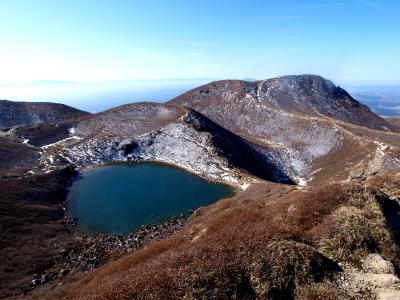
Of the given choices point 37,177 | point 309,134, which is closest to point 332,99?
point 309,134

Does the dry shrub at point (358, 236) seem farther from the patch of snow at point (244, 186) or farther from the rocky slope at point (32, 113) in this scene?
the rocky slope at point (32, 113)

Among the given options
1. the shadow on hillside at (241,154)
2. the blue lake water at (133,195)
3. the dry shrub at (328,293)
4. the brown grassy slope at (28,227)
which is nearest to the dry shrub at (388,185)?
the dry shrub at (328,293)

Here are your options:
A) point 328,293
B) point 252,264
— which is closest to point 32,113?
point 252,264

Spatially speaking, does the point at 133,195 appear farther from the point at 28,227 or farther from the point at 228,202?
the point at 228,202

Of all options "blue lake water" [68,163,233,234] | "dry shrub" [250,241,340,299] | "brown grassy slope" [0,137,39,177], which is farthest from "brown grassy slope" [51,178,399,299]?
"brown grassy slope" [0,137,39,177]

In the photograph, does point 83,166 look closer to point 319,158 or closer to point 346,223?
point 319,158
